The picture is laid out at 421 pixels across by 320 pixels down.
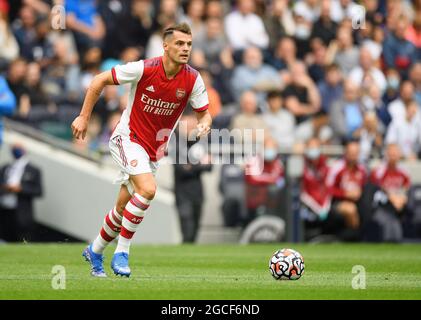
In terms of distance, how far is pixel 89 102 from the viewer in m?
11.4

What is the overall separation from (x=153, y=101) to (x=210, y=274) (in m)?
2.18

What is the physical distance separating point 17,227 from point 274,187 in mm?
4723

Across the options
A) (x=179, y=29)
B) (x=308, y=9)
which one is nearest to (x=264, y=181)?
(x=308, y=9)

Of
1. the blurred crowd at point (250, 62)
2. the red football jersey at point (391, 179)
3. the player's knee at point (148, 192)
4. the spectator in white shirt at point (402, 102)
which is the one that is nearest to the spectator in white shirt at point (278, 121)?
the blurred crowd at point (250, 62)

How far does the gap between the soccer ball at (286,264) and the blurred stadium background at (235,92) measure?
8459 millimetres

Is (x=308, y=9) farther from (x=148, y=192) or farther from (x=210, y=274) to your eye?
(x=148, y=192)

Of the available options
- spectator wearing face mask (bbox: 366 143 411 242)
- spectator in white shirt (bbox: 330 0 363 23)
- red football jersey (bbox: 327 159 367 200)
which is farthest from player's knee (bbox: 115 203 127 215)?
spectator in white shirt (bbox: 330 0 363 23)

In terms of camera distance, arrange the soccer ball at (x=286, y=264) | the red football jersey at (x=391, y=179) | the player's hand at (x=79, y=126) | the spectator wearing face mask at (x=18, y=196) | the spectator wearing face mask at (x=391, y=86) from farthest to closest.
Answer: the spectator wearing face mask at (x=391, y=86), the red football jersey at (x=391, y=179), the spectator wearing face mask at (x=18, y=196), the soccer ball at (x=286, y=264), the player's hand at (x=79, y=126)

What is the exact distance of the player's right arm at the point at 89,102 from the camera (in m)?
11.2

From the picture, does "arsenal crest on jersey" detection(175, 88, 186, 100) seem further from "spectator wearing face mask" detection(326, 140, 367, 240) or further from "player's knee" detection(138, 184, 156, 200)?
"spectator wearing face mask" detection(326, 140, 367, 240)

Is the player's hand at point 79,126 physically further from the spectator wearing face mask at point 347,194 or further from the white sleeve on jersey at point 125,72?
the spectator wearing face mask at point 347,194

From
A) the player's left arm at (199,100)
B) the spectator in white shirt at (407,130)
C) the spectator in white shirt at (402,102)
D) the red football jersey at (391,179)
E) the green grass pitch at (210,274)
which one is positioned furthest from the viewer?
the spectator in white shirt at (402,102)

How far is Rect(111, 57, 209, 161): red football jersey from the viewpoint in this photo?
1166 centimetres
